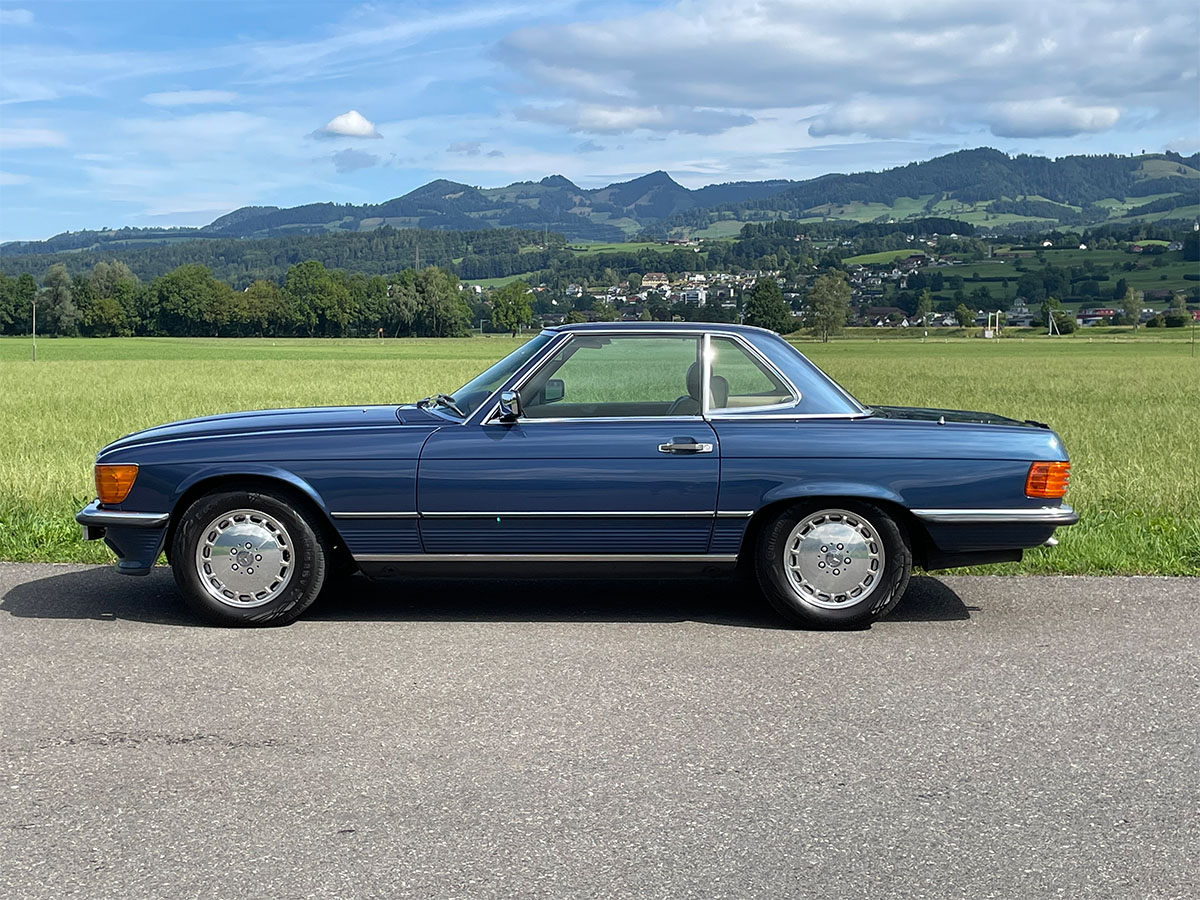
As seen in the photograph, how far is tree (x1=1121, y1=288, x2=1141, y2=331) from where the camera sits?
404ft

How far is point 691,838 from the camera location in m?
3.58

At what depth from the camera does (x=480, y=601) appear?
22.6 feet

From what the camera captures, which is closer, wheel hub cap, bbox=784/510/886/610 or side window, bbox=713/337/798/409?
wheel hub cap, bbox=784/510/886/610

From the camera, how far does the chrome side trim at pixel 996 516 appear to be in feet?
20.4

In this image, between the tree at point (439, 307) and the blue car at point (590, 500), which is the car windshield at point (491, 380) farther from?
the tree at point (439, 307)

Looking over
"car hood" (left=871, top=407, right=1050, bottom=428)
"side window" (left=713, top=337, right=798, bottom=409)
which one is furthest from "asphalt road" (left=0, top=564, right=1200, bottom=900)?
"side window" (left=713, top=337, right=798, bottom=409)

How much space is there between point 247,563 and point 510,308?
382 ft

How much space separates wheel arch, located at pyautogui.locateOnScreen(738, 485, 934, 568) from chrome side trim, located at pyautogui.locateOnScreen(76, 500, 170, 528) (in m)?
2.78

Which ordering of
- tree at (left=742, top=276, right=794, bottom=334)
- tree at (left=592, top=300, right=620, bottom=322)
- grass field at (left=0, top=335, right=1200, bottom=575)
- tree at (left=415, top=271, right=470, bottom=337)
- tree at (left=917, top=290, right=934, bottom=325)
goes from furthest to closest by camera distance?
tree at (left=917, top=290, right=934, bottom=325) < tree at (left=415, top=271, right=470, bottom=337) < tree at (left=742, top=276, right=794, bottom=334) < tree at (left=592, top=300, right=620, bottom=322) < grass field at (left=0, top=335, right=1200, bottom=575)

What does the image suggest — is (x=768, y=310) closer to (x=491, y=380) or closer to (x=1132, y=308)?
(x=491, y=380)

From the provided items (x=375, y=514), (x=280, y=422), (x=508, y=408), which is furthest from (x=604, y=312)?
(x=375, y=514)

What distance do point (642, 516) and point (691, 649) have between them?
72 centimetres

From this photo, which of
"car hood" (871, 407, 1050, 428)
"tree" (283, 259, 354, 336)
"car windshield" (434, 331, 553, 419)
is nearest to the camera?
"car windshield" (434, 331, 553, 419)

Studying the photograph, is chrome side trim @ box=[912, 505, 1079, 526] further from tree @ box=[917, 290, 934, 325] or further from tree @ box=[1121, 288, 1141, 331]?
tree @ box=[1121, 288, 1141, 331]
